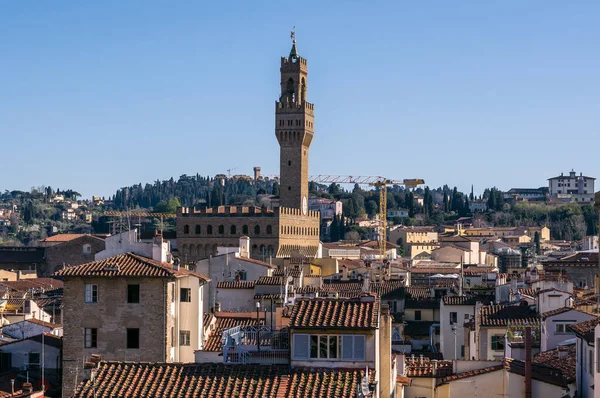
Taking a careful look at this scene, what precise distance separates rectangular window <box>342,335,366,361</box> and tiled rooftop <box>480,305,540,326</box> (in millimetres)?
17560

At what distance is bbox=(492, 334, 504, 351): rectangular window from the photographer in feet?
142

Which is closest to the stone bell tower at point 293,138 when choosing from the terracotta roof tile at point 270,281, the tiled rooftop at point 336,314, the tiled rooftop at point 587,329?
the terracotta roof tile at point 270,281

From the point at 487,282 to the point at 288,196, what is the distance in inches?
2056

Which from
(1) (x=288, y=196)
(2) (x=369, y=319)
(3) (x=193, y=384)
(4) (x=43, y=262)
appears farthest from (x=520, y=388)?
(1) (x=288, y=196)

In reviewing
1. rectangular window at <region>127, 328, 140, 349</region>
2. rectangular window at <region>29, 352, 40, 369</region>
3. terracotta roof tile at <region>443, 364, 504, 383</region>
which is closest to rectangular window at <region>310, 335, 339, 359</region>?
terracotta roof tile at <region>443, 364, 504, 383</region>

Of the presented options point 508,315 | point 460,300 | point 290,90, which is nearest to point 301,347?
point 508,315

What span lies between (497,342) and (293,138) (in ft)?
294

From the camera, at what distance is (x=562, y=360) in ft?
111

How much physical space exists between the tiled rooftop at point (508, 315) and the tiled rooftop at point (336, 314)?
55.5 feet

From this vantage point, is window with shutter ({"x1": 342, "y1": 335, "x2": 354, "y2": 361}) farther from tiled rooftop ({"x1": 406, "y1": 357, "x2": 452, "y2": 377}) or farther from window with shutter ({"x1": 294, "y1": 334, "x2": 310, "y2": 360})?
tiled rooftop ({"x1": 406, "y1": 357, "x2": 452, "y2": 377})

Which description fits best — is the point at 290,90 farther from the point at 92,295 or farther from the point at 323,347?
the point at 323,347

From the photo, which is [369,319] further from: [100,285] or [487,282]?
[487,282]

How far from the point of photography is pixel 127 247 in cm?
4050

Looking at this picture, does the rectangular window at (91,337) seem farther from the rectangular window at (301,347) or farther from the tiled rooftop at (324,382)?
the tiled rooftop at (324,382)
